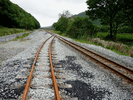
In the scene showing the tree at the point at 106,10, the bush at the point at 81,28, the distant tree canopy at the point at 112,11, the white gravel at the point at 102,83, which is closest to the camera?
the white gravel at the point at 102,83

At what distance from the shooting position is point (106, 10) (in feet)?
66.5

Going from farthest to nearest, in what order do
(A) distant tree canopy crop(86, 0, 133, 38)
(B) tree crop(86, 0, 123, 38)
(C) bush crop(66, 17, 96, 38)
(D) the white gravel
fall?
(C) bush crop(66, 17, 96, 38), (B) tree crop(86, 0, 123, 38), (A) distant tree canopy crop(86, 0, 133, 38), (D) the white gravel

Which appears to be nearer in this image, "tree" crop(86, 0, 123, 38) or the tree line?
the tree line

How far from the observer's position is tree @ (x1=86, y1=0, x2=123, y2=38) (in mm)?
18672

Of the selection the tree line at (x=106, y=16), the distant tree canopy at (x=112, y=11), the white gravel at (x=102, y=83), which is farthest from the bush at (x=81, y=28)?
the white gravel at (x=102, y=83)

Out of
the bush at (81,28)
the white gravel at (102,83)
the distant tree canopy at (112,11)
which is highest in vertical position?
the distant tree canopy at (112,11)

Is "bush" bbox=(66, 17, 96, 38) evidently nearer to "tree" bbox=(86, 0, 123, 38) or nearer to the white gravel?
"tree" bbox=(86, 0, 123, 38)

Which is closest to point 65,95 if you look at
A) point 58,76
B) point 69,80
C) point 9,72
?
point 69,80

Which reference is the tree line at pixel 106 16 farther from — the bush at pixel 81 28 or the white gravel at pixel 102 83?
the white gravel at pixel 102 83

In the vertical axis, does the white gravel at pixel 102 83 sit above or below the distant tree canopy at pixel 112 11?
below

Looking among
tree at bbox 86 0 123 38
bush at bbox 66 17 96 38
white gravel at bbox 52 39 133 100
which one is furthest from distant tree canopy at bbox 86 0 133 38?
white gravel at bbox 52 39 133 100

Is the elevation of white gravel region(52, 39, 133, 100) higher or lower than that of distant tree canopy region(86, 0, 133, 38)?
lower

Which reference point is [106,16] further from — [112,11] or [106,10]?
[112,11]

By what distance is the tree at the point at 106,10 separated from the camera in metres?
18.7
